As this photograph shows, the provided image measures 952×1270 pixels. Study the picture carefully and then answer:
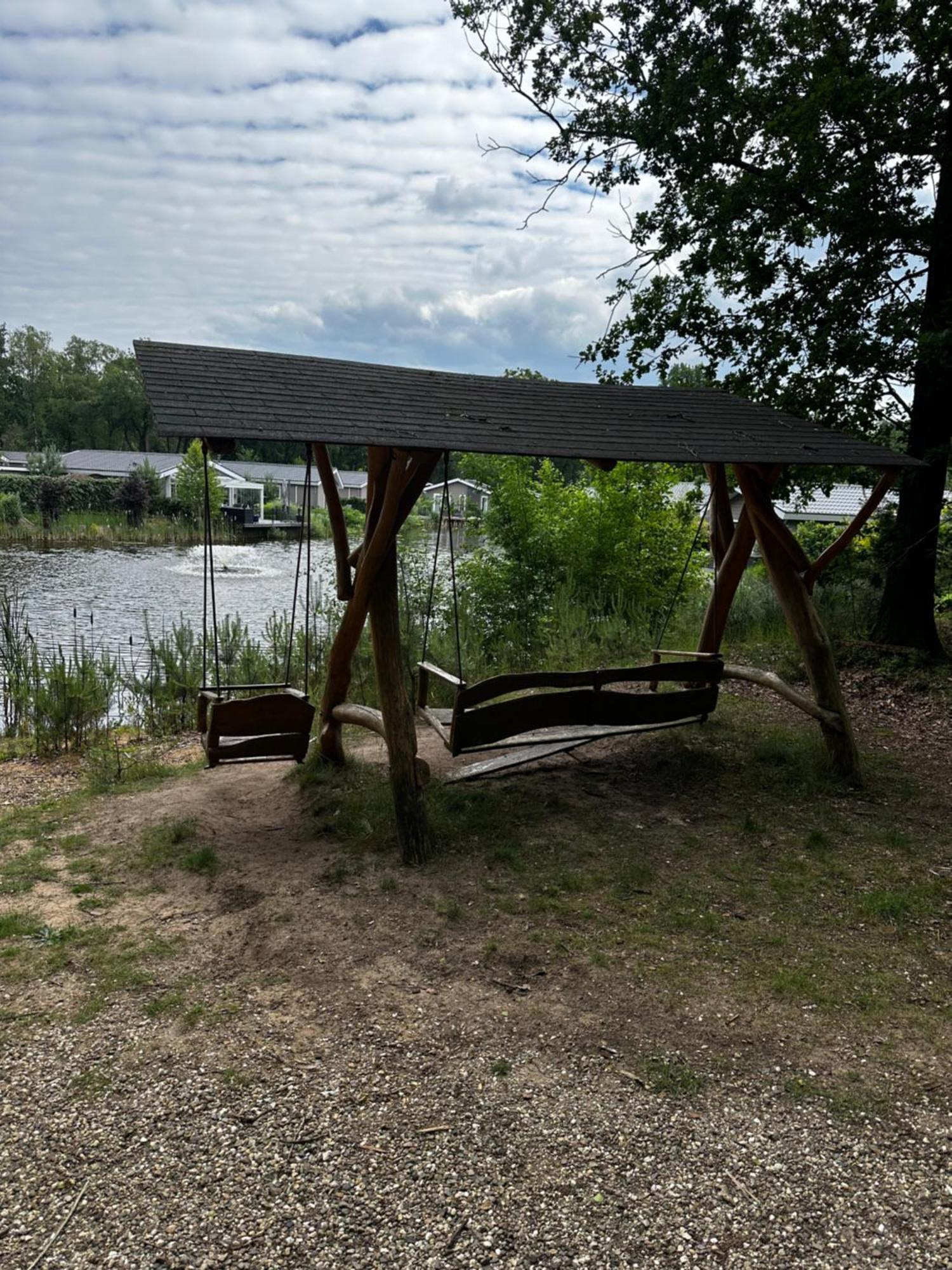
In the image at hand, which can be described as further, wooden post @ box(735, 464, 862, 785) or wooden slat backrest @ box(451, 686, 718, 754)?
wooden post @ box(735, 464, 862, 785)

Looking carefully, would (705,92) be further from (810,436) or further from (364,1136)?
(364,1136)

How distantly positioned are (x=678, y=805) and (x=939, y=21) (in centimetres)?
714

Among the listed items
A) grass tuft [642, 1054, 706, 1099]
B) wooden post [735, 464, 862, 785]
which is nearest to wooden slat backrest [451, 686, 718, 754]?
wooden post [735, 464, 862, 785]

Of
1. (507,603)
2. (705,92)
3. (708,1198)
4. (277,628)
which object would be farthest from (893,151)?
(708,1198)

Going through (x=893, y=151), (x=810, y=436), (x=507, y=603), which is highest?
(x=893, y=151)

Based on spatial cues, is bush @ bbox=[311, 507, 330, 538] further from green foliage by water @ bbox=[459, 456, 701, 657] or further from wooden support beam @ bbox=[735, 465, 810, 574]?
wooden support beam @ bbox=[735, 465, 810, 574]

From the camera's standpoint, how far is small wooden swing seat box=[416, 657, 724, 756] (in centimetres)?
493

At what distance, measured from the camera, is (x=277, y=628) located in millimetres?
9719

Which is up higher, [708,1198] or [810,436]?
[810,436]

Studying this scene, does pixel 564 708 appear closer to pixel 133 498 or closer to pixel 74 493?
pixel 133 498

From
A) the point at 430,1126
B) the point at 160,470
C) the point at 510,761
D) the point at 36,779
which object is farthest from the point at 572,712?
the point at 160,470

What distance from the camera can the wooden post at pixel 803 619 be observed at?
5867 millimetres

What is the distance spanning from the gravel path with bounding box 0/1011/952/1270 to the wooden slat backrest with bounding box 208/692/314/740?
1872 mm

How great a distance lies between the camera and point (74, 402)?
6253 cm
